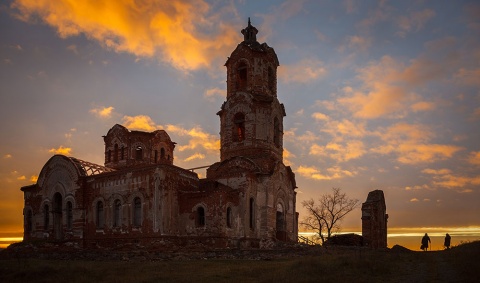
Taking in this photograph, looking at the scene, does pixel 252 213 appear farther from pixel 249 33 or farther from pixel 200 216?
pixel 249 33

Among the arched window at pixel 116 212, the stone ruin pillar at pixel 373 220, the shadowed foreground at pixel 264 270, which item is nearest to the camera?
the shadowed foreground at pixel 264 270

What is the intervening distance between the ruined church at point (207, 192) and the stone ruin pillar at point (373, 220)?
219 inches

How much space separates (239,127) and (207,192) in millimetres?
6985

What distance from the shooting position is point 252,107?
33.8m

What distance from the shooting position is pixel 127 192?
3080cm

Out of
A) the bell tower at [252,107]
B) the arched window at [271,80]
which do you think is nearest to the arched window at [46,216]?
the bell tower at [252,107]

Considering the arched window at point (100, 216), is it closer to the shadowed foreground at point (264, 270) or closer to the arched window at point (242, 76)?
the shadowed foreground at point (264, 270)

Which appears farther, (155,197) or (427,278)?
(155,197)

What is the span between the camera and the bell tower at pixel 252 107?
33.5 metres

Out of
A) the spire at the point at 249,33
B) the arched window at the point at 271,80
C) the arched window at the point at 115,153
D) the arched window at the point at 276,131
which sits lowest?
the arched window at the point at 115,153

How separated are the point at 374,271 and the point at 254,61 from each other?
2048 cm

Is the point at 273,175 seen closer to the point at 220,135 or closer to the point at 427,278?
the point at 220,135

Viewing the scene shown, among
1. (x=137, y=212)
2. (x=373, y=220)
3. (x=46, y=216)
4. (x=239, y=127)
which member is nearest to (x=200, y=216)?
(x=137, y=212)

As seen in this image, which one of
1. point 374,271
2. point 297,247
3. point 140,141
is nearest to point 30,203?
point 140,141
